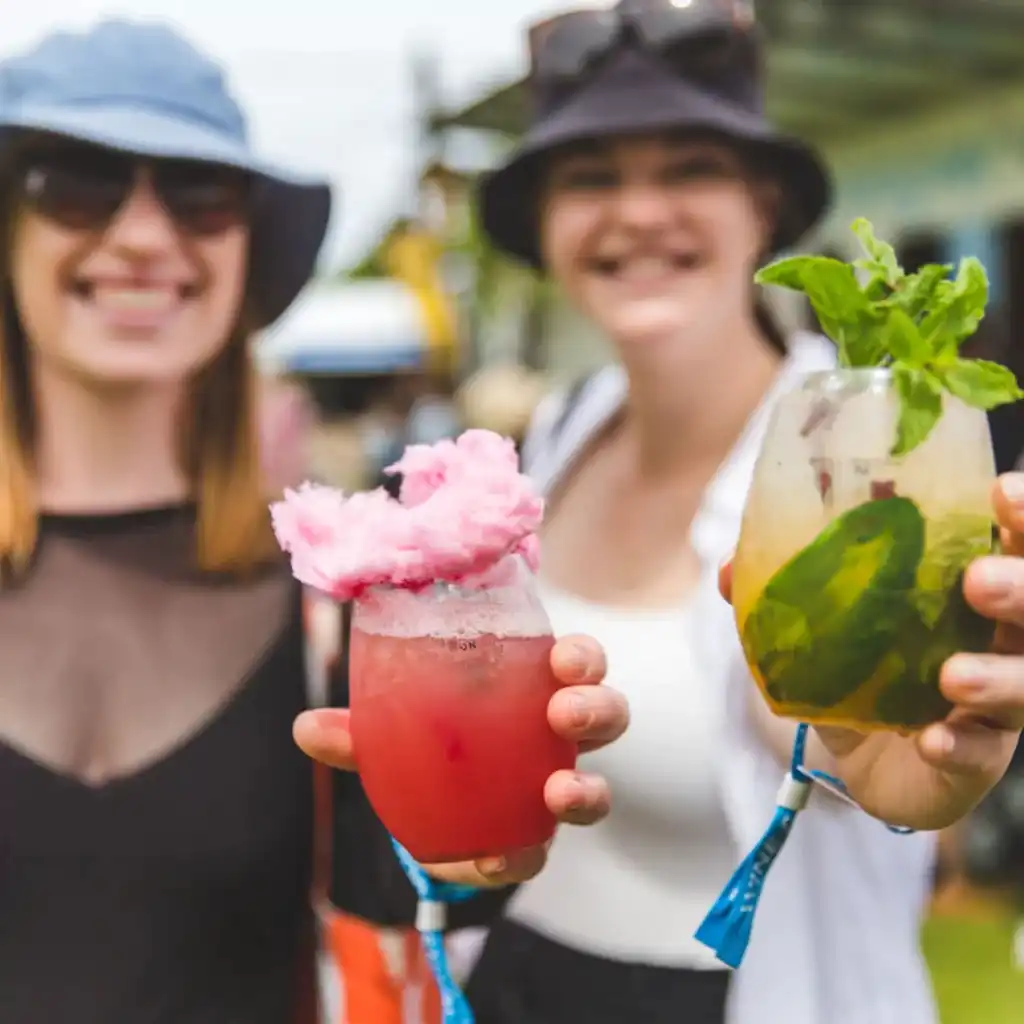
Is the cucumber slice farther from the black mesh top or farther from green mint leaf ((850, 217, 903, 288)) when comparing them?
the black mesh top

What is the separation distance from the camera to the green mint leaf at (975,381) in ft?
3.32

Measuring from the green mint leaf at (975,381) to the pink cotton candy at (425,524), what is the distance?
15.2 inches

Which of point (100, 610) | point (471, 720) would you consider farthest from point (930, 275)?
point (100, 610)

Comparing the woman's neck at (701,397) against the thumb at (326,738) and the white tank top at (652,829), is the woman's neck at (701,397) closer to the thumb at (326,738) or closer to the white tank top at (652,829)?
the white tank top at (652,829)

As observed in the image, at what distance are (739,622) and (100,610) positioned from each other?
40.3 inches

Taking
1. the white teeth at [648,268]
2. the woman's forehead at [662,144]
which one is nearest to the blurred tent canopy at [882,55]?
the woman's forehead at [662,144]

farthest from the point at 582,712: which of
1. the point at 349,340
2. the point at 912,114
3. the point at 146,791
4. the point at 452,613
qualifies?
the point at 349,340

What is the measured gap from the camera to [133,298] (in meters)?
1.69

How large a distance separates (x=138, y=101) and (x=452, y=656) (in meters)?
1.07

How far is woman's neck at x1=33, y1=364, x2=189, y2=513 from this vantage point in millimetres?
1827

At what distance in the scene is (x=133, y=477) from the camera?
6.14 feet

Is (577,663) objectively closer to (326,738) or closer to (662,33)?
(326,738)

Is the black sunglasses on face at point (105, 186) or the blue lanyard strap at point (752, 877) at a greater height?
the black sunglasses on face at point (105, 186)

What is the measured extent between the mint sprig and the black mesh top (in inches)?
40.6
